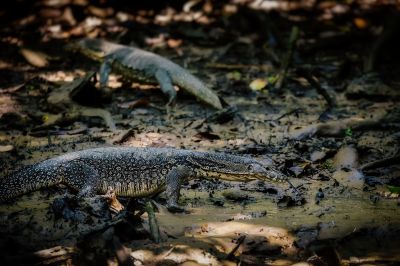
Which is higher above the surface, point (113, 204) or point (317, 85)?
point (317, 85)

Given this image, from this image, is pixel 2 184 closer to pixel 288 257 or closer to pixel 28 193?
pixel 28 193

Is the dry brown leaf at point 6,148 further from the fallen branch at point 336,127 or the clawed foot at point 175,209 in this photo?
the fallen branch at point 336,127

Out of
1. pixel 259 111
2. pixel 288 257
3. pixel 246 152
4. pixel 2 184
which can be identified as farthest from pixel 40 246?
pixel 259 111

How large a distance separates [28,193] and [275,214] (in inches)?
94.2

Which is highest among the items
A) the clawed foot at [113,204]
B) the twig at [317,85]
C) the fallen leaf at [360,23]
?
the fallen leaf at [360,23]

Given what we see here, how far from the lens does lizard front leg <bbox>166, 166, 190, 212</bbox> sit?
4.53 meters

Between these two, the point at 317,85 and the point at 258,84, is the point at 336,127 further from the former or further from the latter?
the point at 258,84

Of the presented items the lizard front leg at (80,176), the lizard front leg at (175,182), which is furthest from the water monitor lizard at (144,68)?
the lizard front leg at (80,176)

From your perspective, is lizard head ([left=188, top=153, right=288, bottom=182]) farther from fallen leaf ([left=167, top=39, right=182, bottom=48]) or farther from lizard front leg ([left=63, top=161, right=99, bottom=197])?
fallen leaf ([left=167, top=39, right=182, bottom=48])

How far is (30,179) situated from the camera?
14.8 ft

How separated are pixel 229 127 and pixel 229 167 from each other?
94.8 inches

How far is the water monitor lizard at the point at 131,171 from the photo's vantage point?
4.54m

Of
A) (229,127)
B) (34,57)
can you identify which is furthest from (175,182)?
(34,57)

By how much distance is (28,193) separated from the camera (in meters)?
4.61
